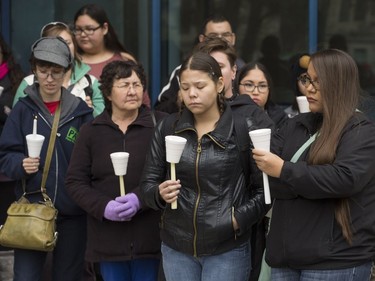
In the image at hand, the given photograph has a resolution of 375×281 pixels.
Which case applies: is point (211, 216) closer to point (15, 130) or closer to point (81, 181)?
point (81, 181)

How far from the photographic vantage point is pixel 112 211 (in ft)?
15.4

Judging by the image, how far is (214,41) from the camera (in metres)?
4.95

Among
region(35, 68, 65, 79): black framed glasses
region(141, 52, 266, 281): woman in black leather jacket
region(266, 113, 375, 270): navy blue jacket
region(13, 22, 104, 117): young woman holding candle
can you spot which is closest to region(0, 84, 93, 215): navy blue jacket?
region(35, 68, 65, 79): black framed glasses

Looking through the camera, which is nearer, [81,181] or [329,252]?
[329,252]

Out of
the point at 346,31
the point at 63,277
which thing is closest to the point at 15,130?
the point at 63,277

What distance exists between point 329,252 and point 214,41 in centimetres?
171

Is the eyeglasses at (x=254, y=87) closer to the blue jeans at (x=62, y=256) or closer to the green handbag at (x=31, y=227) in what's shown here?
the blue jeans at (x=62, y=256)

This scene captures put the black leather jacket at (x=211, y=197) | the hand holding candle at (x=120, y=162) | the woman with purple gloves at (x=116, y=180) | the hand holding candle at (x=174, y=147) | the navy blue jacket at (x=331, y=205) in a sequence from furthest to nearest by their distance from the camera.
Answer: the woman with purple gloves at (x=116, y=180)
the hand holding candle at (x=120, y=162)
the black leather jacket at (x=211, y=197)
the hand holding candle at (x=174, y=147)
the navy blue jacket at (x=331, y=205)

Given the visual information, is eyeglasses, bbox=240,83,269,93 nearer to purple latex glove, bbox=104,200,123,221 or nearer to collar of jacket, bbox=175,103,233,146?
collar of jacket, bbox=175,103,233,146

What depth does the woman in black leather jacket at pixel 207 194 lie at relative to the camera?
411 centimetres

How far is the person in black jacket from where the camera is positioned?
3.72 meters

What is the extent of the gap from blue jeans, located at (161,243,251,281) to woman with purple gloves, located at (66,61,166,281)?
55cm

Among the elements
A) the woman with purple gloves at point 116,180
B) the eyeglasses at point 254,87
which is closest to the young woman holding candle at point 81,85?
the woman with purple gloves at point 116,180

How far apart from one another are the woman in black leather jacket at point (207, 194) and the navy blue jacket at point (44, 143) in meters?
1.07
